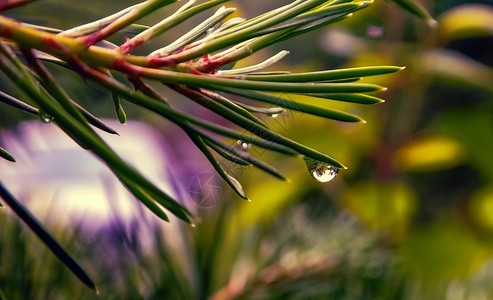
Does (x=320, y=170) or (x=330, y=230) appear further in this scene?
(x=330, y=230)

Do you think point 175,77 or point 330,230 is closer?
point 175,77

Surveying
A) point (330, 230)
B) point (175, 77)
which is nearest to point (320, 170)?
point (175, 77)

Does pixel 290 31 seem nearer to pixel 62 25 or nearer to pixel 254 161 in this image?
pixel 254 161

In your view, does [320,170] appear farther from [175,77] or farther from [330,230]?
[330,230]

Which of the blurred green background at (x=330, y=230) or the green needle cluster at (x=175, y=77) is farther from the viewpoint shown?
the blurred green background at (x=330, y=230)

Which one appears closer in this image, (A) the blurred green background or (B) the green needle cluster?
(B) the green needle cluster

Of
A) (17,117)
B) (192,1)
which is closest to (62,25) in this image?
(17,117)

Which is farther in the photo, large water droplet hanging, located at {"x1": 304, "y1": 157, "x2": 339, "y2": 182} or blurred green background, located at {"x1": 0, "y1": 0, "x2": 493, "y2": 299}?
blurred green background, located at {"x1": 0, "y1": 0, "x2": 493, "y2": 299}

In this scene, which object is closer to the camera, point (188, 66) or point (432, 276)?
point (188, 66)
